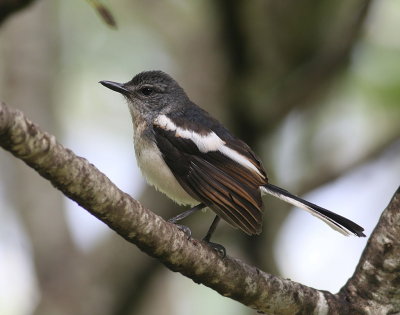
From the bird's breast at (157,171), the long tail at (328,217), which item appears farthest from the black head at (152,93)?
the long tail at (328,217)

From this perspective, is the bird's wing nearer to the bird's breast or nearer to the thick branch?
the bird's breast

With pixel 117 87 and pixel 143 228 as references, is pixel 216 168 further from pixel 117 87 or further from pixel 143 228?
pixel 117 87

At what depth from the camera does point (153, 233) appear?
338cm

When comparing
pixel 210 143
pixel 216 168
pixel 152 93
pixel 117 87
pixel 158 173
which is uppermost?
pixel 152 93

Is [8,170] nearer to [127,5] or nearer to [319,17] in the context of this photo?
[127,5]

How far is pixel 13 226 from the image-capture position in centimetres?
822

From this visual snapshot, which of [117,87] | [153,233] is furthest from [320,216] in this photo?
[117,87]

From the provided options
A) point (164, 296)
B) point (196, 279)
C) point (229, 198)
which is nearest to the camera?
point (196, 279)

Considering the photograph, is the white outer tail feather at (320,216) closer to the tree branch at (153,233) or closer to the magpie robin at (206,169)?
the magpie robin at (206,169)

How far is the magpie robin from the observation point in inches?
169

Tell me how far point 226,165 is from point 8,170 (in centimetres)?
373

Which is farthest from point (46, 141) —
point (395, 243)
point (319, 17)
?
point (319, 17)

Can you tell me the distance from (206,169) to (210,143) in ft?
0.92

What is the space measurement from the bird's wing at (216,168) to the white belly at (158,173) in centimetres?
5
